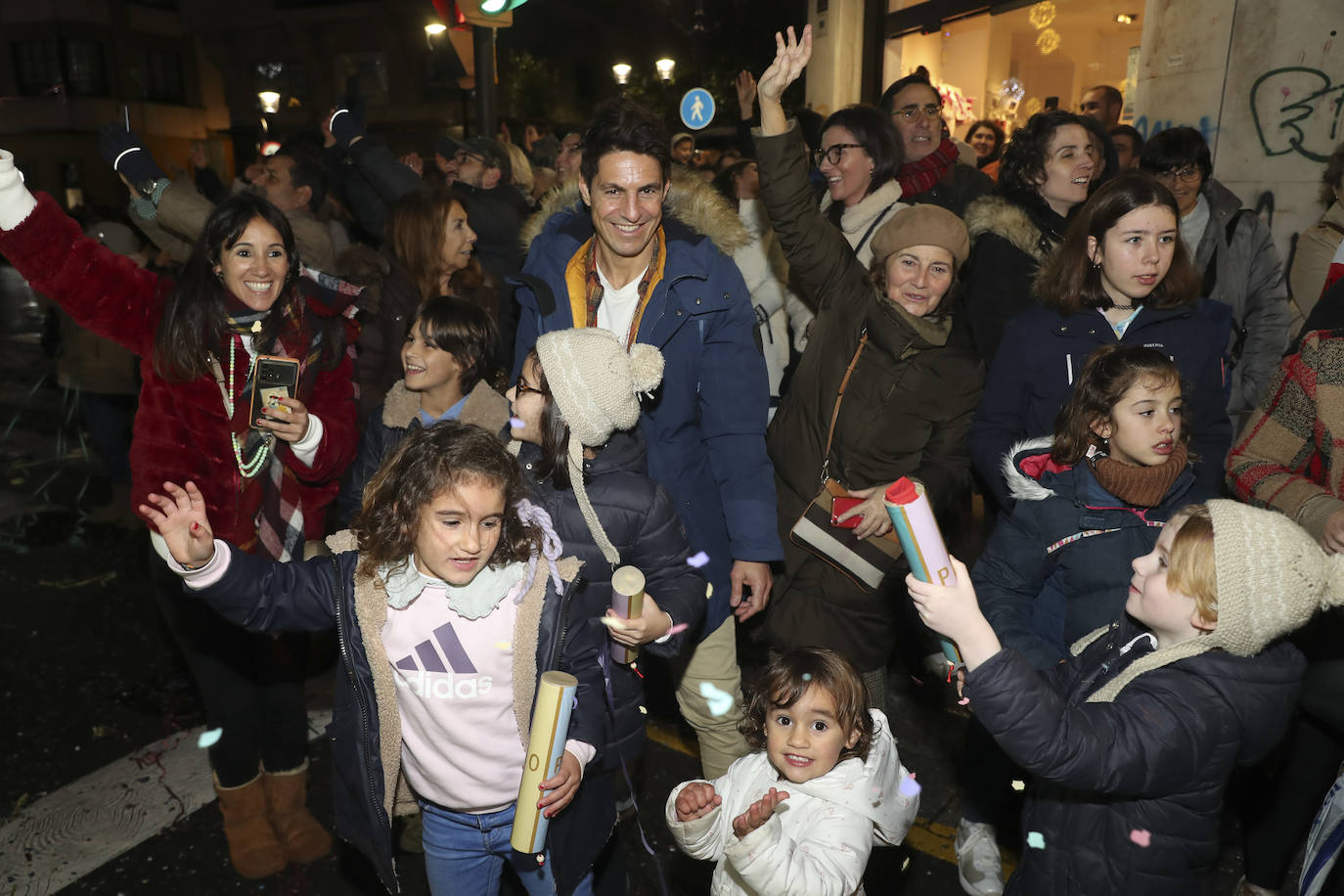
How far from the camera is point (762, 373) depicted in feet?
10.9

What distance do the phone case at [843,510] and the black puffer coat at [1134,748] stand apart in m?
1.06

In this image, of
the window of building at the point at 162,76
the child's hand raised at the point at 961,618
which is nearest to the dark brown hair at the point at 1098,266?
the child's hand raised at the point at 961,618

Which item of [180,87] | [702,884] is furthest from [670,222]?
[180,87]

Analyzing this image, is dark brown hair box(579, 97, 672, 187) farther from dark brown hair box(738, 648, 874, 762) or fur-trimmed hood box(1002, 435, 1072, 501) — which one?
dark brown hair box(738, 648, 874, 762)

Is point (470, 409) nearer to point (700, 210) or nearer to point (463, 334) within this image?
point (463, 334)

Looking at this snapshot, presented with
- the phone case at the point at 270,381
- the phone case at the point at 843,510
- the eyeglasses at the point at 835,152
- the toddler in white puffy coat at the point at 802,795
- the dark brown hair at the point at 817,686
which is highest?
the eyeglasses at the point at 835,152

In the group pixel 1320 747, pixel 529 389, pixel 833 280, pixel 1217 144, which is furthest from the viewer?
pixel 1217 144

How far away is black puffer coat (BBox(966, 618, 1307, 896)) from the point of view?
188cm

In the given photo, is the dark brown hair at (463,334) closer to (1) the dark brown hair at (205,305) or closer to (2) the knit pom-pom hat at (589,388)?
(1) the dark brown hair at (205,305)

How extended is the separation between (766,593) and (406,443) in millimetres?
1426

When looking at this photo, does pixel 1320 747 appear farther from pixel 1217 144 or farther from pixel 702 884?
pixel 1217 144

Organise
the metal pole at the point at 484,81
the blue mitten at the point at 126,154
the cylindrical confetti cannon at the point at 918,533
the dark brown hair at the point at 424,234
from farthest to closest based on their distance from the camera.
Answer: the metal pole at the point at 484,81
the dark brown hair at the point at 424,234
the blue mitten at the point at 126,154
the cylindrical confetti cannon at the point at 918,533

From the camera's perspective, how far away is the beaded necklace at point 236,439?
9.98 ft

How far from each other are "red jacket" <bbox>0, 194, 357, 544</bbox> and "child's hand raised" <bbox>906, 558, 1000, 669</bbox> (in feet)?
7.58
